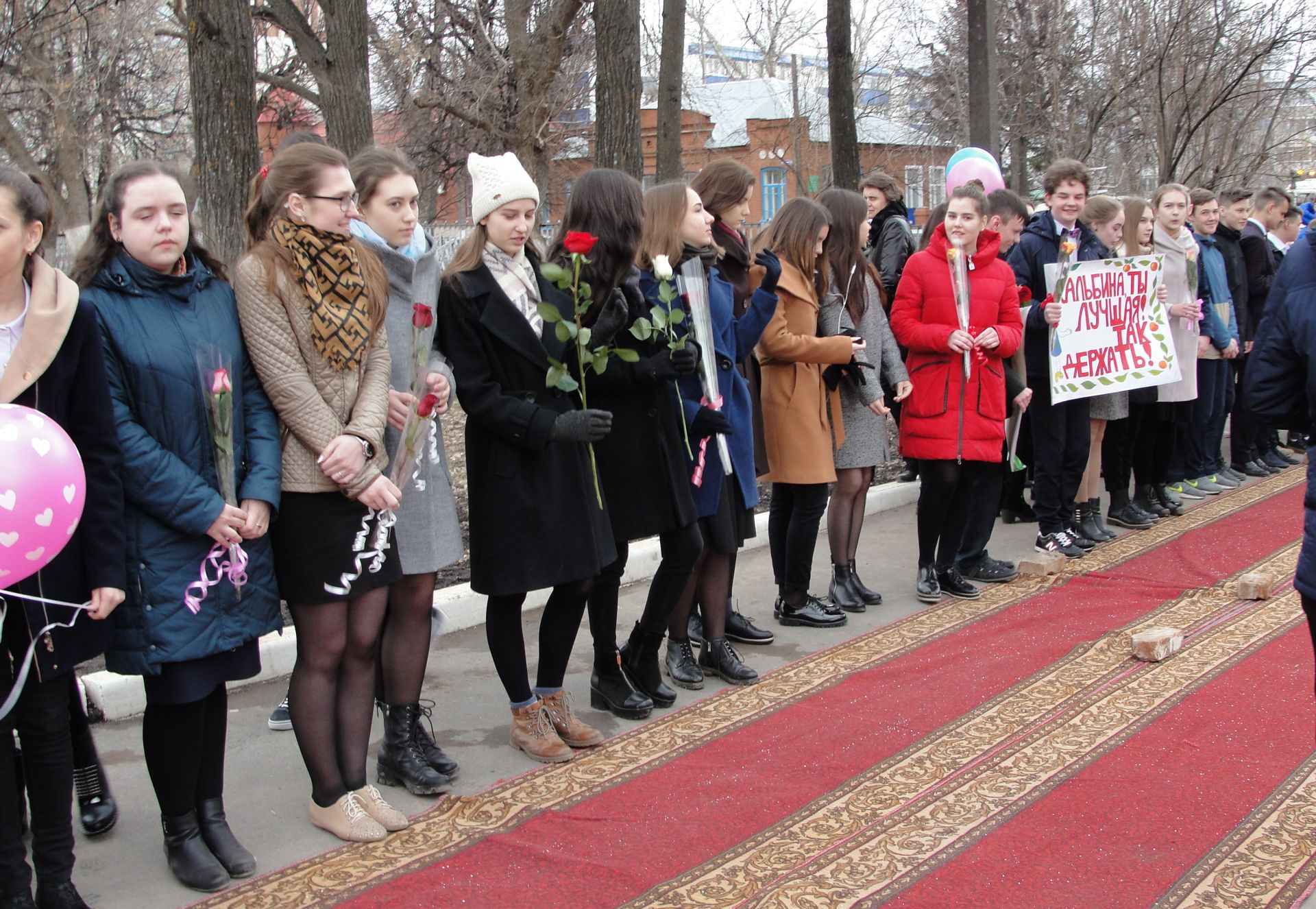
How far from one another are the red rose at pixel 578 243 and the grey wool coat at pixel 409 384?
1.55 feet

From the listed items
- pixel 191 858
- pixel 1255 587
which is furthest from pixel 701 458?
pixel 1255 587

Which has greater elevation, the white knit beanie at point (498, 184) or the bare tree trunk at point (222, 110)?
the bare tree trunk at point (222, 110)

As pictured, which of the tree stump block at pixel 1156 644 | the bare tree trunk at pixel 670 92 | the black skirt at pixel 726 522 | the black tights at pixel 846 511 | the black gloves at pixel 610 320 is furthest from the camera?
the bare tree trunk at pixel 670 92

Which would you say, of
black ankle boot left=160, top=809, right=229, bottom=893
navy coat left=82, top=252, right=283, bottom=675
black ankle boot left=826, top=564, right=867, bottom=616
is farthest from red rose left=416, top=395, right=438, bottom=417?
black ankle boot left=826, top=564, right=867, bottom=616

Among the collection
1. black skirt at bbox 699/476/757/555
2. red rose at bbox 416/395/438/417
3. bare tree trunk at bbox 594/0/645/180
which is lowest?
black skirt at bbox 699/476/757/555

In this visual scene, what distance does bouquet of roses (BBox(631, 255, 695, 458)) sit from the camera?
176 inches

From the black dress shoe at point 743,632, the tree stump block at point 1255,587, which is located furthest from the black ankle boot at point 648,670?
the tree stump block at point 1255,587

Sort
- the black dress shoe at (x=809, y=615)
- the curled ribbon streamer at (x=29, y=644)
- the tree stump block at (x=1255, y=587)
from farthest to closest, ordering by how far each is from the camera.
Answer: the tree stump block at (x=1255, y=587), the black dress shoe at (x=809, y=615), the curled ribbon streamer at (x=29, y=644)

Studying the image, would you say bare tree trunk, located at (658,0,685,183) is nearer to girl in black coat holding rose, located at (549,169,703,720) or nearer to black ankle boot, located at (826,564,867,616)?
black ankle boot, located at (826,564,867,616)

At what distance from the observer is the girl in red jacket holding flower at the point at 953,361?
6.48 meters

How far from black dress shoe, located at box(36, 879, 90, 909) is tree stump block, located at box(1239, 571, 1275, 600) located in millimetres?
5436

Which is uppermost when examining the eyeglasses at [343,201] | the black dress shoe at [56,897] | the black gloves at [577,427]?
the eyeglasses at [343,201]

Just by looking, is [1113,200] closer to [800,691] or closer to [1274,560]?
[1274,560]

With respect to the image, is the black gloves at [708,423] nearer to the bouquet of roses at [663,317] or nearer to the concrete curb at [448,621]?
the bouquet of roses at [663,317]
